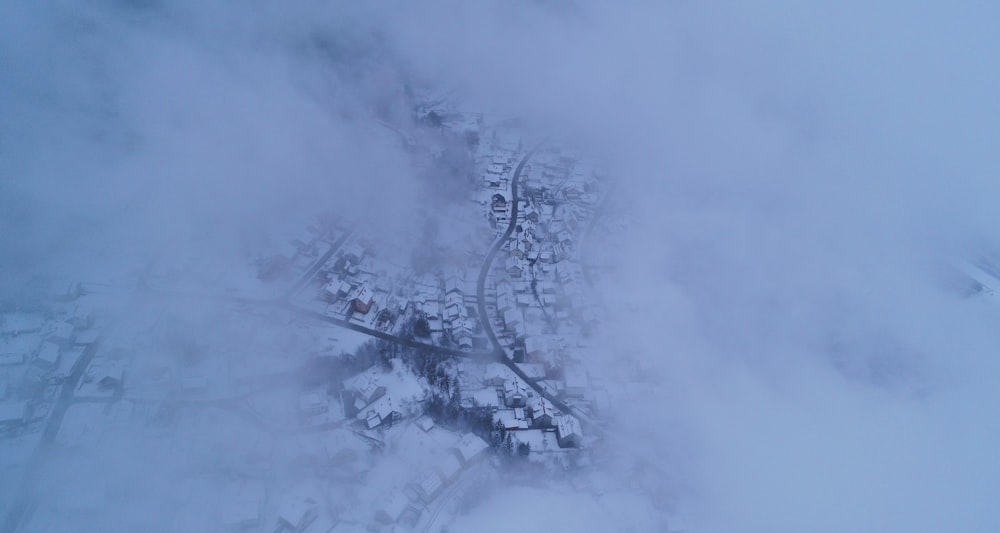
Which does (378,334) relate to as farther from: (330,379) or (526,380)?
(526,380)

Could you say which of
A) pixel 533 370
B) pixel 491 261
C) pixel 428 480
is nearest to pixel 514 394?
Answer: pixel 533 370

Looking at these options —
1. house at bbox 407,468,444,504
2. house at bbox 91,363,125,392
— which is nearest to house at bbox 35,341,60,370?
Answer: house at bbox 91,363,125,392

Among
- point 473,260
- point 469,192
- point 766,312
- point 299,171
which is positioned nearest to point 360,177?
point 299,171

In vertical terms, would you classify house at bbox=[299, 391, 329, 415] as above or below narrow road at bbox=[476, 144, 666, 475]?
below

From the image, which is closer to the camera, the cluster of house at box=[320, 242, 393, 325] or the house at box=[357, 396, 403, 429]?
the house at box=[357, 396, 403, 429]

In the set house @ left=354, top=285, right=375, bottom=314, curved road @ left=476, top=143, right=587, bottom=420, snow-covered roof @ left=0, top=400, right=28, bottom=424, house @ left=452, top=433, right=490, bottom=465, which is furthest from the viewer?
house @ left=354, top=285, right=375, bottom=314

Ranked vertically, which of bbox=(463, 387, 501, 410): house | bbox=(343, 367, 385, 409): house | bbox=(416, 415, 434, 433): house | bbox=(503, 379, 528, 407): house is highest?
bbox=(503, 379, 528, 407): house

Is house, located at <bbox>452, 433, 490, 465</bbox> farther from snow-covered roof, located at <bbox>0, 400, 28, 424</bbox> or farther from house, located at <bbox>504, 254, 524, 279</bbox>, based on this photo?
snow-covered roof, located at <bbox>0, 400, 28, 424</bbox>
